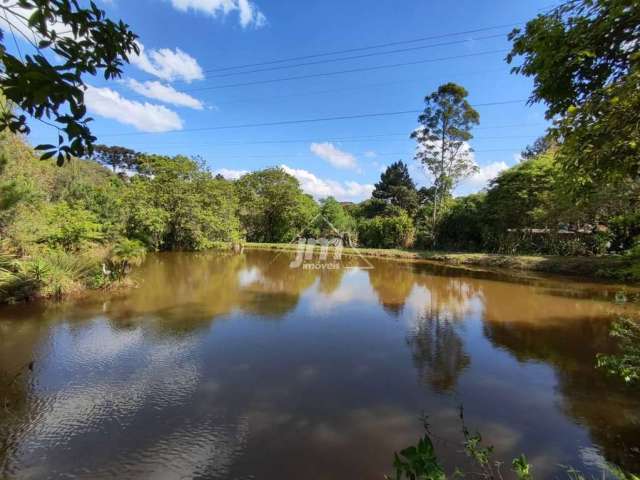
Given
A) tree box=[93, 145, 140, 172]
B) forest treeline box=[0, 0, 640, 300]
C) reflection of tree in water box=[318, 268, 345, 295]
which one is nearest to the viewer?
forest treeline box=[0, 0, 640, 300]

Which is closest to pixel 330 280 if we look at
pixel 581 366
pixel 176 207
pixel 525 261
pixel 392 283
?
pixel 392 283

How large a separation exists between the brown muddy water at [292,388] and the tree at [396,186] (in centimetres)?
2137

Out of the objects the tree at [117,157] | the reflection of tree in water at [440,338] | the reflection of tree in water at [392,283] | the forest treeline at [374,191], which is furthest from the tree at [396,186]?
the tree at [117,157]

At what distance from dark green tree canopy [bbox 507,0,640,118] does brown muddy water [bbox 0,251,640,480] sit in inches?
112

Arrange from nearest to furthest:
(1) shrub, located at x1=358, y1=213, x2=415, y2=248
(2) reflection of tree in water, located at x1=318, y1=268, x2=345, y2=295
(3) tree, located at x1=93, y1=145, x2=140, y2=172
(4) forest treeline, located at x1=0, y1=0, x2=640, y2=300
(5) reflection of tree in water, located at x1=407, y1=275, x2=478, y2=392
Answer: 1. (4) forest treeline, located at x1=0, y1=0, x2=640, y2=300
2. (5) reflection of tree in water, located at x1=407, y1=275, x2=478, y2=392
3. (2) reflection of tree in water, located at x1=318, y1=268, x2=345, y2=295
4. (1) shrub, located at x1=358, y1=213, x2=415, y2=248
5. (3) tree, located at x1=93, y1=145, x2=140, y2=172

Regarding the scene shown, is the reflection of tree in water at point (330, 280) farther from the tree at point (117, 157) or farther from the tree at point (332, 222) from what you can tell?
the tree at point (117, 157)

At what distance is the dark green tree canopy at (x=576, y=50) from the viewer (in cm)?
191

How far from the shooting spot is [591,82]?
2.15 meters

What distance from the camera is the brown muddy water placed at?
2.62 m

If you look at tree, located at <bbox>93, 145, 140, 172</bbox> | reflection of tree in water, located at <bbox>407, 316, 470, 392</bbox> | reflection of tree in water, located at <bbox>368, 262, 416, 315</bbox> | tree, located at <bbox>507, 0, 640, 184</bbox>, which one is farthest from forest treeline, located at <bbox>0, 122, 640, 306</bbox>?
tree, located at <bbox>93, 145, 140, 172</bbox>

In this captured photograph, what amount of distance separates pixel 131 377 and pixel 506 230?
17542 millimetres

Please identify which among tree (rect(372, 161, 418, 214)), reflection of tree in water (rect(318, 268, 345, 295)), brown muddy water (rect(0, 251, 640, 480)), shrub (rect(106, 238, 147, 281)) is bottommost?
brown muddy water (rect(0, 251, 640, 480))

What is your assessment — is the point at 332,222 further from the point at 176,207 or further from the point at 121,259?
the point at 121,259

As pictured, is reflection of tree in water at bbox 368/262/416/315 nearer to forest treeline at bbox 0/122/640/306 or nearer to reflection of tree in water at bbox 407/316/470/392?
reflection of tree in water at bbox 407/316/470/392
